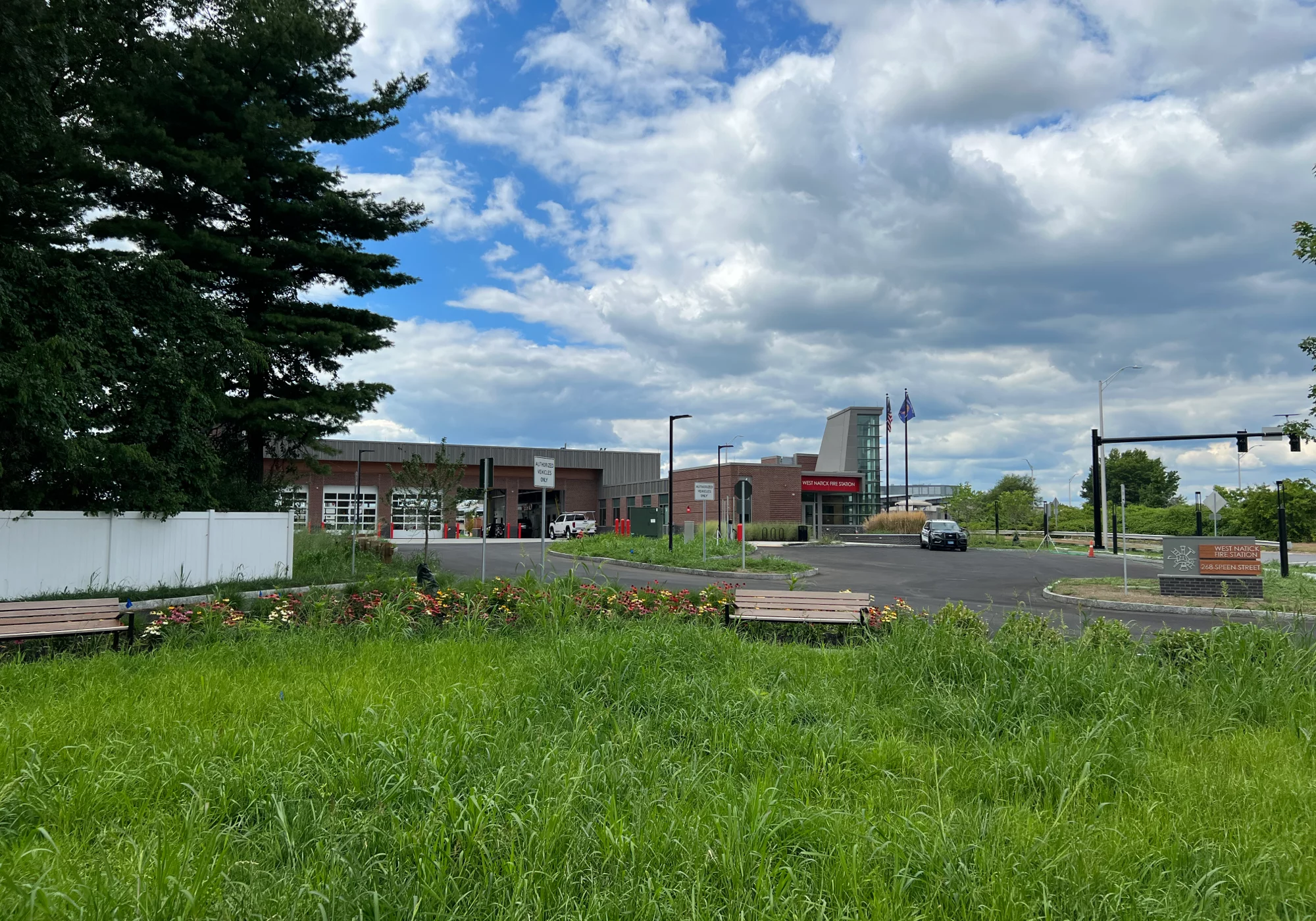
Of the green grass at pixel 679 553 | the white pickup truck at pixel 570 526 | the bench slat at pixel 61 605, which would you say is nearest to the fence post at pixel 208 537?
the bench slat at pixel 61 605

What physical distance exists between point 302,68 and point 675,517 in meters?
42.8

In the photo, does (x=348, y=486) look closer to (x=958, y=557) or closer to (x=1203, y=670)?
(x=958, y=557)

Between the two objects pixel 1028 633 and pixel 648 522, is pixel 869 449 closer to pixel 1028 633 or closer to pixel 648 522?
pixel 648 522

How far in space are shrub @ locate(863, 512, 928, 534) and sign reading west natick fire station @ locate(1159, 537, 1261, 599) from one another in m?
31.1

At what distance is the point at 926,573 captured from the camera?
25656mm

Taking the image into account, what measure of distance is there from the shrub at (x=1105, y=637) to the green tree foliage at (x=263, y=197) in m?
17.6

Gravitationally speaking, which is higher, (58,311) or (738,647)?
(58,311)

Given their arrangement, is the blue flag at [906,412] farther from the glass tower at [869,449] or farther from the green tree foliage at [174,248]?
the green tree foliage at [174,248]

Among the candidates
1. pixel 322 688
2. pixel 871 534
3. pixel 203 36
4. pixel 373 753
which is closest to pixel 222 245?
pixel 203 36

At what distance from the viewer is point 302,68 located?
2084cm

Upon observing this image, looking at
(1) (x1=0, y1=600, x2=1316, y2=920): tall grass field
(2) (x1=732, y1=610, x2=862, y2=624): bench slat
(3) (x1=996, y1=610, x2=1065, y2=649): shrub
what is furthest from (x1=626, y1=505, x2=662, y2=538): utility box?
(1) (x1=0, y1=600, x2=1316, y2=920): tall grass field

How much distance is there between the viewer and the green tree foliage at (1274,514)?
156 feet

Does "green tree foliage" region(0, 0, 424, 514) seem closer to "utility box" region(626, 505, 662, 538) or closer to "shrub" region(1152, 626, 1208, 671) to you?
"shrub" region(1152, 626, 1208, 671)

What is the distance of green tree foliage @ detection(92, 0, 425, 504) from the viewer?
18.2 metres
